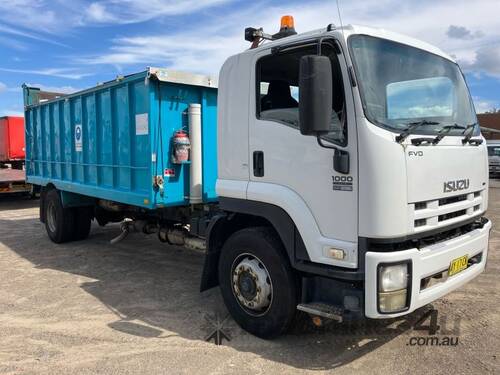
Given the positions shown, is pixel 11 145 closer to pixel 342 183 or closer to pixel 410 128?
pixel 342 183

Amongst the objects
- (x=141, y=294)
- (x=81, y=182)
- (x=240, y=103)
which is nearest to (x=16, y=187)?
(x=81, y=182)

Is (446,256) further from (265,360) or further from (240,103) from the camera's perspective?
(240,103)

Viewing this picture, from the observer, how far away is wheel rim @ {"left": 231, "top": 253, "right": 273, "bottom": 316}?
407cm

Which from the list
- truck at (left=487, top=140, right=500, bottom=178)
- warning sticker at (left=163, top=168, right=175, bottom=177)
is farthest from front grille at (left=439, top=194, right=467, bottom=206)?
Result: truck at (left=487, top=140, right=500, bottom=178)

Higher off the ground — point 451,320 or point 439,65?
point 439,65

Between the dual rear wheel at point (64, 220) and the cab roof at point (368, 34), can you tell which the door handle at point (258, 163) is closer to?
the cab roof at point (368, 34)

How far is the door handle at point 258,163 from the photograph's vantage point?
406 centimetres

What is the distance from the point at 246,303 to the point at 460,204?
2031 millimetres

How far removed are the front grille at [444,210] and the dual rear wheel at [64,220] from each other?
20.9 feet

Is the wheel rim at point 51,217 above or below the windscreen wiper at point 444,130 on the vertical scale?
below

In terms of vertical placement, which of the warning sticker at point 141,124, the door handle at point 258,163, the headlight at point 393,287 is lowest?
the headlight at point 393,287

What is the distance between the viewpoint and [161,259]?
7.25 meters

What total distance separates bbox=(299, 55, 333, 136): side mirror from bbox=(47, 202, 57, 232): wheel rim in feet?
21.4

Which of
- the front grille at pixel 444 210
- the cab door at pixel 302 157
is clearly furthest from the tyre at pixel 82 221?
the front grille at pixel 444 210
